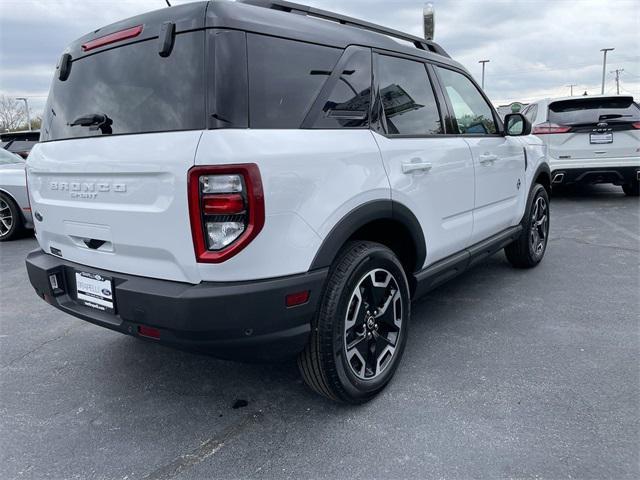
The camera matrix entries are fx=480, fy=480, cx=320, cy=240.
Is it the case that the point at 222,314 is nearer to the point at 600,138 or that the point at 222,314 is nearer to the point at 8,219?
the point at 8,219

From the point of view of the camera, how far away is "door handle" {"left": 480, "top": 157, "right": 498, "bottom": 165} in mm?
3463

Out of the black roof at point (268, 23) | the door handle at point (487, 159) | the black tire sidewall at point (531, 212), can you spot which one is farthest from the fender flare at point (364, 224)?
the black tire sidewall at point (531, 212)

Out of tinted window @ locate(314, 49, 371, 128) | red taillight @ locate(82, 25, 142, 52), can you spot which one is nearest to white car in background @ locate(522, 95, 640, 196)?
tinted window @ locate(314, 49, 371, 128)

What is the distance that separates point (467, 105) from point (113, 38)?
2528 millimetres

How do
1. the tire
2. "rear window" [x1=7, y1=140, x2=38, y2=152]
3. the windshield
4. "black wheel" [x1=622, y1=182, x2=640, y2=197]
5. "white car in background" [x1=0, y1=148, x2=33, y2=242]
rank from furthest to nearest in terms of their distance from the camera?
"rear window" [x1=7, y1=140, x2=38, y2=152] < "black wheel" [x1=622, y1=182, x2=640, y2=197] < the windshield < the tire < "white car in background" [x1=0, y1=148, x2=33, y2=242]

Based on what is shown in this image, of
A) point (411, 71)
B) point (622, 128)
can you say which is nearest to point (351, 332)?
point (411, 71)

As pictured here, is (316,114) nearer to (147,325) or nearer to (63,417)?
(147,325)

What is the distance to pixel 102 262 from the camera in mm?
2254

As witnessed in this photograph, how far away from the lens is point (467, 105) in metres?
3.67

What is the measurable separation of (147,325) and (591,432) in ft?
6.77

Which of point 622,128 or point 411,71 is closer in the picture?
point 411,71

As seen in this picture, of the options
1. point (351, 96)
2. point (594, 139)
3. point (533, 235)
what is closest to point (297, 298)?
point (351, 96)

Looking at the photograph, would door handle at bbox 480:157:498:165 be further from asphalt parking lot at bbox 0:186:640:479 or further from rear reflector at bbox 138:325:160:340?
rear reflector at bbox 138:325:160:340

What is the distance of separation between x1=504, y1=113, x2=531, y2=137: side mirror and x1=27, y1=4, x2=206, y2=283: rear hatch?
293 cm
